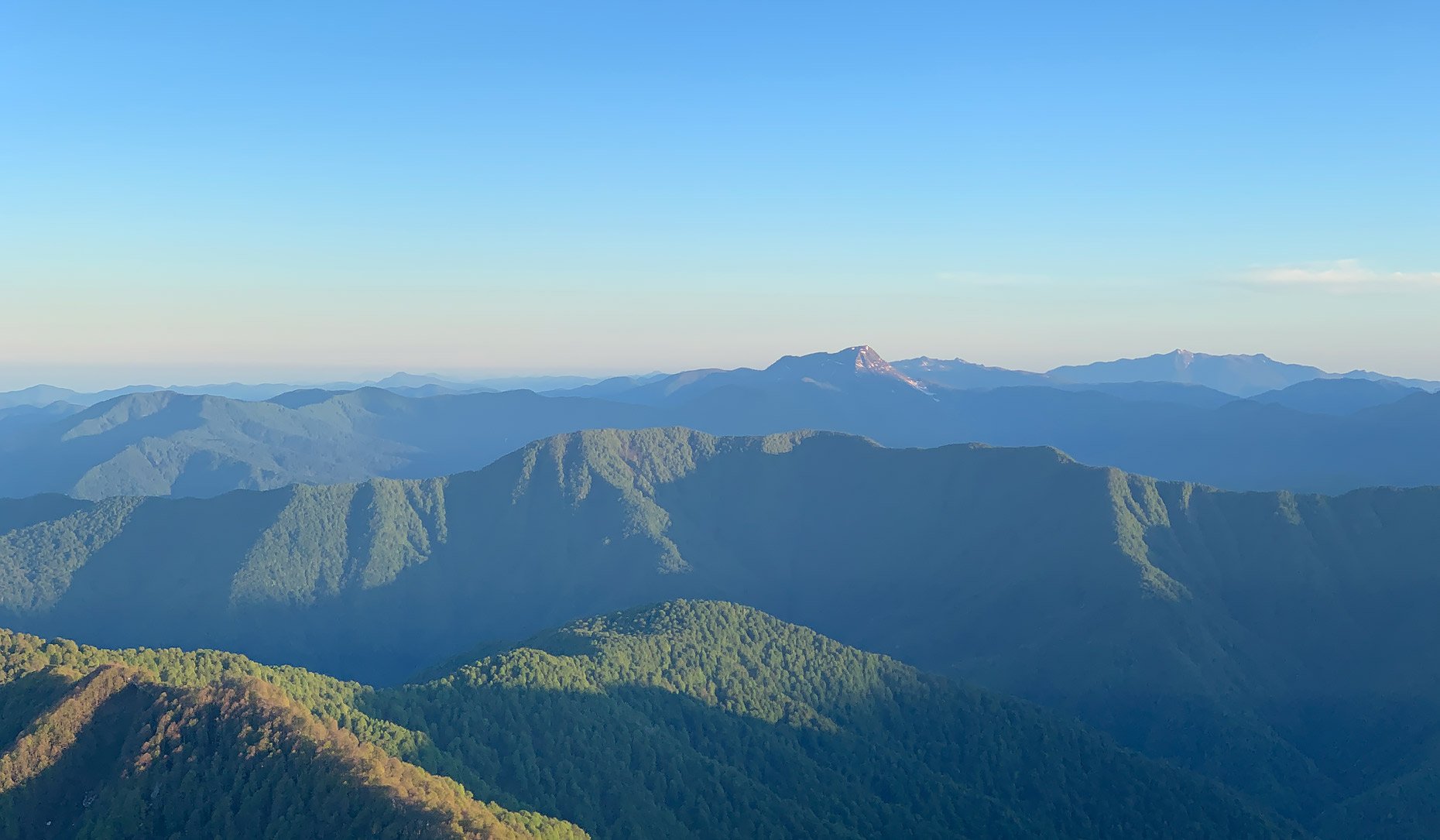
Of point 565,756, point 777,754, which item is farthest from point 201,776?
point 777,754

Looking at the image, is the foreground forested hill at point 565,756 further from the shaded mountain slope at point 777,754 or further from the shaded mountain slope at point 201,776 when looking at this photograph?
the shaded mountain slope at point 777,754

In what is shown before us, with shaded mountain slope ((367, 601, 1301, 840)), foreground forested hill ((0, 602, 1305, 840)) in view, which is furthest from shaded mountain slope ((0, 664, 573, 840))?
shaded mountain slope ((367, 601, 1301, 840))

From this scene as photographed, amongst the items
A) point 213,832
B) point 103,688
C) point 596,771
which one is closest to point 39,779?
point 103,688

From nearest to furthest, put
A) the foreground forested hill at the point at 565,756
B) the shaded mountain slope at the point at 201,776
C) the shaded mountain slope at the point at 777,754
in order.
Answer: the shaded mountain slope at the point at 201,776 → the foreground forested hill at the point at 565,756 → the shaded mountain slope at the point at 777,754

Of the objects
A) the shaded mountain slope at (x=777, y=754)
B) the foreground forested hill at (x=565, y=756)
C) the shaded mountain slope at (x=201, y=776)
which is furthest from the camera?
the shaded mountain slope at (x=777, y=754)

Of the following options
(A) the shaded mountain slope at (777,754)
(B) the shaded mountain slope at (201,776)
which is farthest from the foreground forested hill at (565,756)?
(A) the shaded mountain slope at (777,754)

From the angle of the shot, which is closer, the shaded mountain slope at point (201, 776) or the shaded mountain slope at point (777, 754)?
the shaded mountain slope at point (201, 776)

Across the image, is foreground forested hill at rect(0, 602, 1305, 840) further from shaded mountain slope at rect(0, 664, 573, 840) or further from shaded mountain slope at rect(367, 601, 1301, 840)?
shaded mountain slope at rect(367, 601, 1301, 840)

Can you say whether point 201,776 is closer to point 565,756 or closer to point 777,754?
point 565,756
